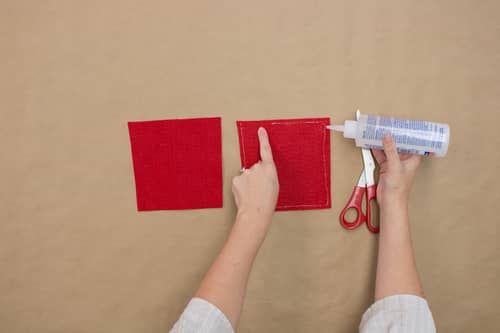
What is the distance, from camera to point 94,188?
2.98 feet

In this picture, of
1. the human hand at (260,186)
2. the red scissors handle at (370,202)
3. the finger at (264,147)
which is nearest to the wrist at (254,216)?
the human hand at (260,186)

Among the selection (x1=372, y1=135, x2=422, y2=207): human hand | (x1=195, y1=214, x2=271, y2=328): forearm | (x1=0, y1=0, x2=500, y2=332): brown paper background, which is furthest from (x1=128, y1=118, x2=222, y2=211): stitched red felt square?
(x1=372, y1=135, x2=422, y2=207): human hand

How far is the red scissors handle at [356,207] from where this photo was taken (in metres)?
0.87

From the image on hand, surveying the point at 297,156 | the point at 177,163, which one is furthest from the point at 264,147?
the point at 177,163

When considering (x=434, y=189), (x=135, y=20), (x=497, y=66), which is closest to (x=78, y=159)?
(x=135, y=20)

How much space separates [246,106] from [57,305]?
2.01 feet

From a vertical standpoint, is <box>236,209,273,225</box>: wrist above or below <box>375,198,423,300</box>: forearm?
above

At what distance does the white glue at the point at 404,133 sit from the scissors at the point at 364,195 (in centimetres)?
4

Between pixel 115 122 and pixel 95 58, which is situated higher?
pixel 95 58

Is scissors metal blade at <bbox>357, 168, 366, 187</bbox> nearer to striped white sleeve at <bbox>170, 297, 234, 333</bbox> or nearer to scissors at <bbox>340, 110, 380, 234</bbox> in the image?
scissors at <bbox>340, 110, 380, 234</bbox>

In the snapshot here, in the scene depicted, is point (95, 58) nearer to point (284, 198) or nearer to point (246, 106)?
point (246, 106)

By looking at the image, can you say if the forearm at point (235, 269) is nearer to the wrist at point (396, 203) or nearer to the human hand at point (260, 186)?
the human hand at point (260, 186)

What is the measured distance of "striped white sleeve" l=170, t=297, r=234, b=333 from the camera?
667mm

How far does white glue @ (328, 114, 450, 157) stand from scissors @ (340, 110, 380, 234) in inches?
1.6
